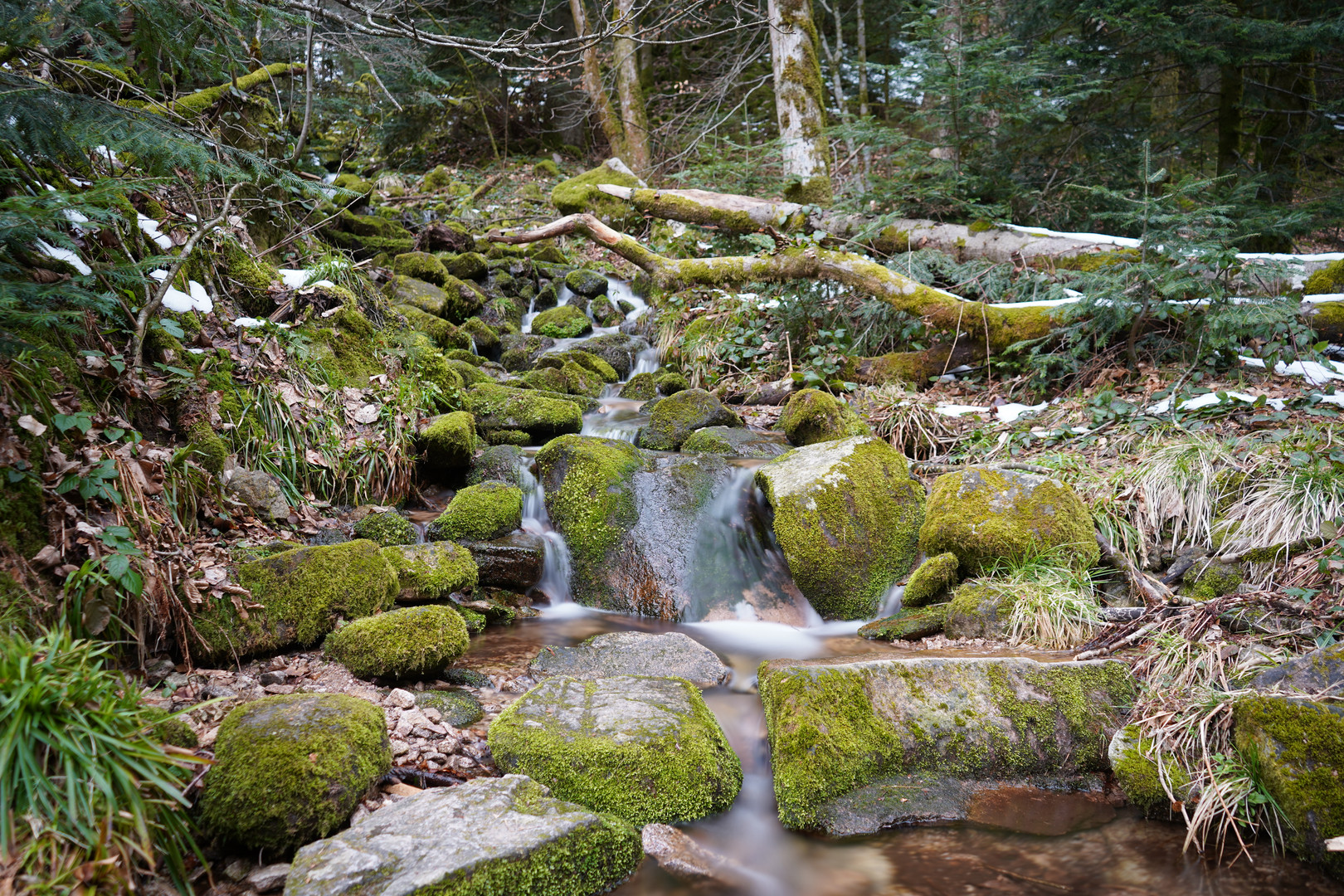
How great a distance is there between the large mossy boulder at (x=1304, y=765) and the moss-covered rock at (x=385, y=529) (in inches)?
185

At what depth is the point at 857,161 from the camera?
13164mm

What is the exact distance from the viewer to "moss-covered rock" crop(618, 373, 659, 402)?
870cm

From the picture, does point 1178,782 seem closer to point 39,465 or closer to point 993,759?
point 993,759

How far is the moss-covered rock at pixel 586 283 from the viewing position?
39.4 ft

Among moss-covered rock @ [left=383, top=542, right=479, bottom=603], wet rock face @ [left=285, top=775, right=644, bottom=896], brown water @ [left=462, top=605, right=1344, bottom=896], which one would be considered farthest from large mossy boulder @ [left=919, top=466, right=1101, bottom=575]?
moss-covered rock @ [left=383, top=542, right=479, bottom=603]

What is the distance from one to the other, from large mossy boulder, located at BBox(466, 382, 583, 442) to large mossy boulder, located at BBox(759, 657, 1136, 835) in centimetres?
427

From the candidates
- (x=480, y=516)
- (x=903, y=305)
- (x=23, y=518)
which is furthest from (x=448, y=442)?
(x=903, y=305)

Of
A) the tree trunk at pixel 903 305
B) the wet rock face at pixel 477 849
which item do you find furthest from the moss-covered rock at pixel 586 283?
the wet rock face at pixel 477 849

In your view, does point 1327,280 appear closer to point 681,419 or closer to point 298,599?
point 681,419

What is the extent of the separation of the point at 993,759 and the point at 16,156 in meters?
5.66

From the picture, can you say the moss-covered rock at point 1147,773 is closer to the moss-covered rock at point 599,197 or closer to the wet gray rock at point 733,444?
the wet gray rock at point 733,444

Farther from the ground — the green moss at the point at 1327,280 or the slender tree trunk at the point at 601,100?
the slender tree trunk at the point at 601,100

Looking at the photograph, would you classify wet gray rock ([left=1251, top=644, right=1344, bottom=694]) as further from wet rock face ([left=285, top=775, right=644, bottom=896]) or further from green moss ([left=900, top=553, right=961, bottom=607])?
wet rock face ([left=285, top=775, right=644, bottom=896])

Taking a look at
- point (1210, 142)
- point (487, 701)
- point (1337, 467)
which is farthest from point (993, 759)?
point (1210, 142)
